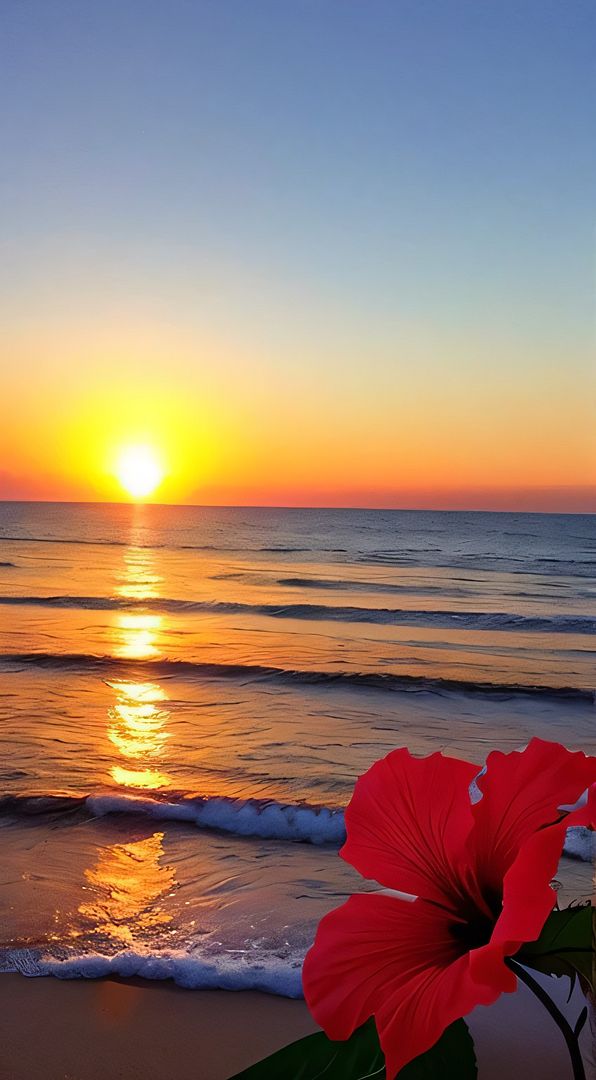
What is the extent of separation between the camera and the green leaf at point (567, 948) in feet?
1.55

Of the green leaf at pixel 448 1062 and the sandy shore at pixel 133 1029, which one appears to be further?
the sandy shore at pixel 133 1029

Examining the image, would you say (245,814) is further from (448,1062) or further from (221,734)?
(448,1062)

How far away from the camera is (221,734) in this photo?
4766 mm

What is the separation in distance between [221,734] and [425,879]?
438 centimetres

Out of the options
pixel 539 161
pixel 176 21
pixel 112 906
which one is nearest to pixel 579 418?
pixel 539 161

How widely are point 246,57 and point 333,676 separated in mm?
4448

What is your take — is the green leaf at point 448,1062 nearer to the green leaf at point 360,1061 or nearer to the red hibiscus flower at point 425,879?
the green leaf at point 360,1061

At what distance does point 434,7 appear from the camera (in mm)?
3207

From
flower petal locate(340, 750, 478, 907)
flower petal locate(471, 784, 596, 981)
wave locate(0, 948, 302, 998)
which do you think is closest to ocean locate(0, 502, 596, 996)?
wave locate(0, 948, 302, 998)

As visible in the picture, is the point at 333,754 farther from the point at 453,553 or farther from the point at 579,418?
the point at 453,553

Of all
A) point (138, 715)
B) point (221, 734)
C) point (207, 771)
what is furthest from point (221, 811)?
point (138, 715)

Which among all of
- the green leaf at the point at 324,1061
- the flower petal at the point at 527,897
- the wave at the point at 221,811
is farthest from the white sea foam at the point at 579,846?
the flower petal at the point at 527,897

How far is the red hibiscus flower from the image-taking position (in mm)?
425

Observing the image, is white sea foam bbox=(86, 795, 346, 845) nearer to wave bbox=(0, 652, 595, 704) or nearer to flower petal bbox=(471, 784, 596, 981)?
flower petal bbox=(471, 784, 596, 981)
